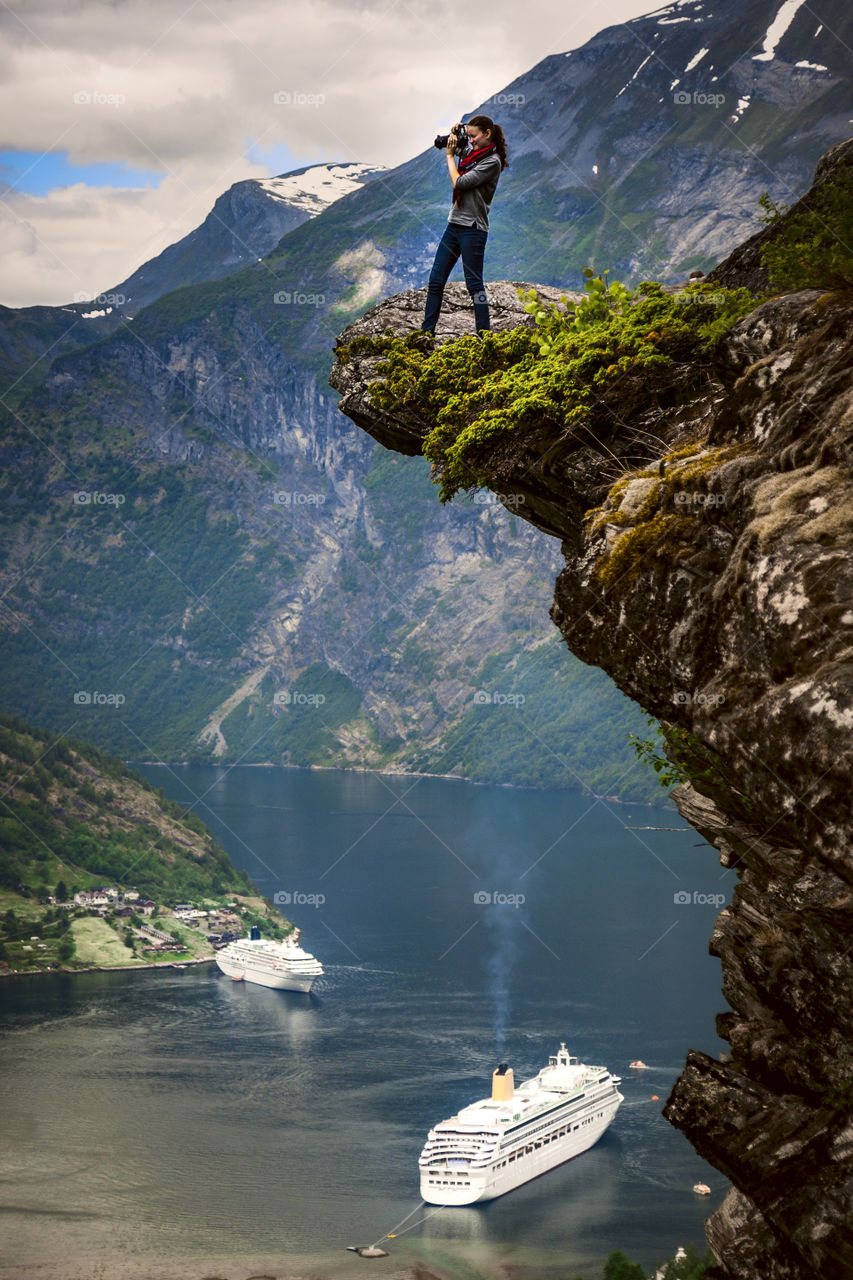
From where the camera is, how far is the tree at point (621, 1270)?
41219 millimetres

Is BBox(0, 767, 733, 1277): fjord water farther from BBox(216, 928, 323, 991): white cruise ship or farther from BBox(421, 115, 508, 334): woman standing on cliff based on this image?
BBox(421, 115, 508, 334): woman standing on cliff

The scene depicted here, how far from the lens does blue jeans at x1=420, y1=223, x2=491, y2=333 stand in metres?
10.4

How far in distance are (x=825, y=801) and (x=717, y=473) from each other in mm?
2275

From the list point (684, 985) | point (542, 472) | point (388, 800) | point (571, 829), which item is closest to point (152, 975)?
point (684, 985)

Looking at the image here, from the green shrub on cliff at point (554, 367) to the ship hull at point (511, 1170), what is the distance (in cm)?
5417

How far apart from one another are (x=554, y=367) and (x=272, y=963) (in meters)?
86.7

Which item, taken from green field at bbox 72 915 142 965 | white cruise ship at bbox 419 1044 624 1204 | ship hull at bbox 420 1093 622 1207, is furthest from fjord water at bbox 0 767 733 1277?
green field at bbox 72 915 142 965

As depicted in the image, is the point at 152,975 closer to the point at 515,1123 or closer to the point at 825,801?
the point at 515,1123

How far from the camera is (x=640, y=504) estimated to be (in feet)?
26.7

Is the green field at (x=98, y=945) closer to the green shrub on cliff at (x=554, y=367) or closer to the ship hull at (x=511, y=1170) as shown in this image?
the ship hull at (x=511, y=1170)

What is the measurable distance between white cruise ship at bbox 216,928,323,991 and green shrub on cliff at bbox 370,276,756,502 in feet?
274

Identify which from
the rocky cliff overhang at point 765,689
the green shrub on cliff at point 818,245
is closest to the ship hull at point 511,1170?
the rocky cliff overhang at point 765,689

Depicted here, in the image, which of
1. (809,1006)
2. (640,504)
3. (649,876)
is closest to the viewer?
Answer: (809,1006)

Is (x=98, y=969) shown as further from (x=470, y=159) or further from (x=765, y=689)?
(x=765, y=689)
